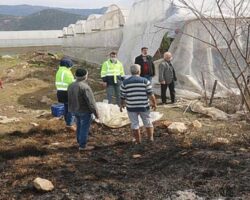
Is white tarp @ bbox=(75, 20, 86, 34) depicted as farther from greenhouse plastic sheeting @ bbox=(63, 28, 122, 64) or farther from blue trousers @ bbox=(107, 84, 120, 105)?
blue trousers @ bbox=(107, 84, 120, 105)

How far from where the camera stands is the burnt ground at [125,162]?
18.7 feet

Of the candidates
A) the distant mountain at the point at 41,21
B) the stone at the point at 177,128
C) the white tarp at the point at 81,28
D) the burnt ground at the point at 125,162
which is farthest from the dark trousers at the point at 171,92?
the distant mountain at the point at 41,21

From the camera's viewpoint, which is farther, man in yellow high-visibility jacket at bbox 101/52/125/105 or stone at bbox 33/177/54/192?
man in yellow high-visibility jacket at bbox 101/52/125/105

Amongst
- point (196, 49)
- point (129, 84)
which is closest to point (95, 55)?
point (196, 49)

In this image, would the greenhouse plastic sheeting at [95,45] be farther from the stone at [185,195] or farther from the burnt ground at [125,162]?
the stone at [185,195]

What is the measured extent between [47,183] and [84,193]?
53 centimetres

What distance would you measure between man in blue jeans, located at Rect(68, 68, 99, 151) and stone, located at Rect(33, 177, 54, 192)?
78.9 inches

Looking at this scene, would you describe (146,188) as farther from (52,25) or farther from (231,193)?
(52,25)

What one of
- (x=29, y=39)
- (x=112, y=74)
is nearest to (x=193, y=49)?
(x=112, y=74)

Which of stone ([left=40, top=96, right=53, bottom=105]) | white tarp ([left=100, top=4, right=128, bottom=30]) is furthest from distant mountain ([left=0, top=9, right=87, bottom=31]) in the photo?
stone ([left=40, top=96, right=53, bottom=105])

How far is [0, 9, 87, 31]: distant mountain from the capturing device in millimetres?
109938

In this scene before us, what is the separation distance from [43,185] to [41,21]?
111 m

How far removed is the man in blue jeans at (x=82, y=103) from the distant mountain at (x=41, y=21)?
334 ft

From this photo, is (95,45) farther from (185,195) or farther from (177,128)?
(185,195)
